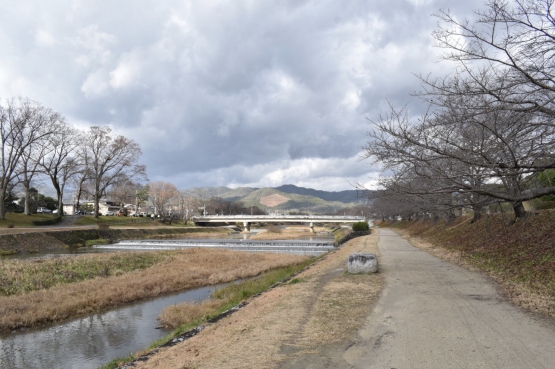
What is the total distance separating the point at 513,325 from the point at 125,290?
563 inches

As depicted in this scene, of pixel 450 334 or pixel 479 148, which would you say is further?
pixel 479 148

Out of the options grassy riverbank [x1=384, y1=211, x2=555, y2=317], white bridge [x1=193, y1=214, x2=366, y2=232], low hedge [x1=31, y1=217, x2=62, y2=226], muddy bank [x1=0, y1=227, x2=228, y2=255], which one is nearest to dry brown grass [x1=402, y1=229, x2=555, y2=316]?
grassy riverbank [x1=384, y1=211, x2=555, y2=317]

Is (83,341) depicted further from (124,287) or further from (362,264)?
(362,264)

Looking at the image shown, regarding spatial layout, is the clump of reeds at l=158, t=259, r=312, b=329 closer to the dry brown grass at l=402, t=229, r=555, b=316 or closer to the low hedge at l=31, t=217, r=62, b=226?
the dry brown grass at l=402, t=229, r=555, b=316

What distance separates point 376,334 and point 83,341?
8409mm

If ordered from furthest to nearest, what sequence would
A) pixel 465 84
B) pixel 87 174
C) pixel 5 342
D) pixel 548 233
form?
pixel 87 174 → pixel 548 233 → pixel 5 342 → pixel 465 84

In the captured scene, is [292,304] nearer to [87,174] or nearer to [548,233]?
[548,233]

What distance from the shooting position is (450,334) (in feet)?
20.4

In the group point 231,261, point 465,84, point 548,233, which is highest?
point 465,84

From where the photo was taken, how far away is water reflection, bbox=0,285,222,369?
351 inches

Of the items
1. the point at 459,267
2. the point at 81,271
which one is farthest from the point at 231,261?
the point at 459,267

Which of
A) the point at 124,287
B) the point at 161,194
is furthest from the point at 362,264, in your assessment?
the point at 161,194

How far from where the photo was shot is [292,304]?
29.5 ft

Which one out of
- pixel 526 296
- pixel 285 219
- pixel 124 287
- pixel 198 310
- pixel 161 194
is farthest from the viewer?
pixel 161 194
